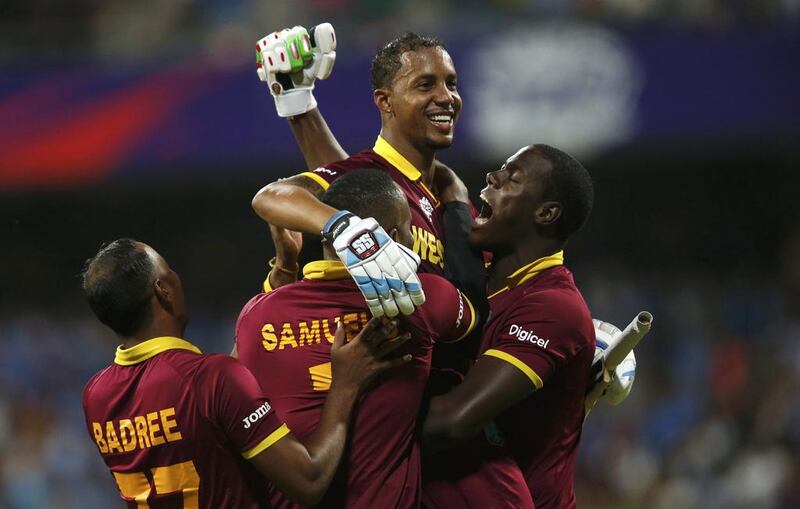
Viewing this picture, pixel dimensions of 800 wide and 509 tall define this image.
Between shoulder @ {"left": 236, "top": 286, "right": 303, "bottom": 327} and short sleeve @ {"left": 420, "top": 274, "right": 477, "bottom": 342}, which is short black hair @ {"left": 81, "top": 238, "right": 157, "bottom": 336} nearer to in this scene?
shoulder @ {"left": 236, "top": 286, "right": 303, "bottom": 327}

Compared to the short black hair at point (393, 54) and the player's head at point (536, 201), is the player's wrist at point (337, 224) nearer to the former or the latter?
the player's head at point (536, 201)

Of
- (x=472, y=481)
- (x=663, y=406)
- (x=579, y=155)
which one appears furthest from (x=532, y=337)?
(x=579, y=155)

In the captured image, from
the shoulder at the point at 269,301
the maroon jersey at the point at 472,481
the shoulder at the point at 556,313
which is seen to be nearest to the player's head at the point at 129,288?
the shoulder at the point at 269,301

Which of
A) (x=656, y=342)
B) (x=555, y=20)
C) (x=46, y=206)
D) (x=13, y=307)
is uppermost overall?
(x=555, y=20)

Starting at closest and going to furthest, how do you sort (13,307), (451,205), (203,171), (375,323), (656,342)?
(375,323), (451,205), (656,342), (203,171), (13,307)

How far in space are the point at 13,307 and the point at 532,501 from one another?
987 centimetres

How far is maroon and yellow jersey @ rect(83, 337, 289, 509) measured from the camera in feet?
11.0

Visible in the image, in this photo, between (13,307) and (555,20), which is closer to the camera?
(555,20)

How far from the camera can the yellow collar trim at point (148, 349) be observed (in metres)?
3.47

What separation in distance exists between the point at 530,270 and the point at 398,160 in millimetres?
619

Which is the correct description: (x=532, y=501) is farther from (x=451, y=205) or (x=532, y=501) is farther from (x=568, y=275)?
(x=451, y=205)

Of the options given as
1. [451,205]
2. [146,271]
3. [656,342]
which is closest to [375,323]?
[146,271]

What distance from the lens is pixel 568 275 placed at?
402 cm

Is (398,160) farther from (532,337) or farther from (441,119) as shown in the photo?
(532,337)
